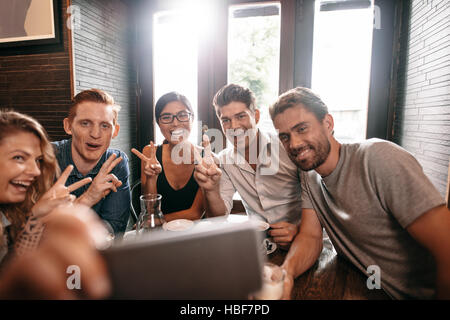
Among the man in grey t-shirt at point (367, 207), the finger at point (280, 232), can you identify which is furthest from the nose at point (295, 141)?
the finger at point (280, 232)

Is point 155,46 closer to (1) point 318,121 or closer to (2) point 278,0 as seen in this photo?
(2) point 278,0

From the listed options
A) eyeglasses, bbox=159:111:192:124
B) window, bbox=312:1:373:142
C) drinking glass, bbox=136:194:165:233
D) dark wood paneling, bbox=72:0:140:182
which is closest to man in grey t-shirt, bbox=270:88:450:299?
drinking glass, bbox=136:194:165:233

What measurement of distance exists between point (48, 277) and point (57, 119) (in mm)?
2859

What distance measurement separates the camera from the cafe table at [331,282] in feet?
2.82

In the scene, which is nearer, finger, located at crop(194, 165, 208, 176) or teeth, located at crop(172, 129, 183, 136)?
finger, located at crop(194, 165, 208, 176)

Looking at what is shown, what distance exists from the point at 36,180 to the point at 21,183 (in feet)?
0.37

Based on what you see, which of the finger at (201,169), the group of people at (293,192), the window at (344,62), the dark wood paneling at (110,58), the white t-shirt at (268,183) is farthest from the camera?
the window at (344,62)

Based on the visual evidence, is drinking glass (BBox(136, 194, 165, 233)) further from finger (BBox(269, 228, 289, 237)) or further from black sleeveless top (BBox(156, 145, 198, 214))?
black sleeveless top (BBox(156, 145, 198, 214))

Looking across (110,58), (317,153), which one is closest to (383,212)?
(317,153)

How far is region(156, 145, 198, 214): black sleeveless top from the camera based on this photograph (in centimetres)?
201

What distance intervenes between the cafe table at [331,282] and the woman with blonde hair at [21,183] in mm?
930

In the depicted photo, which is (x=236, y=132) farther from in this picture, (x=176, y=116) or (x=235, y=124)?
(x=176, y=116)

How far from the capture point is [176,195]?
2.02 m

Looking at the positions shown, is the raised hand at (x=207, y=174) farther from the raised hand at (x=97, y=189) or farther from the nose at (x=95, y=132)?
the nose at (x=95, y=132)
